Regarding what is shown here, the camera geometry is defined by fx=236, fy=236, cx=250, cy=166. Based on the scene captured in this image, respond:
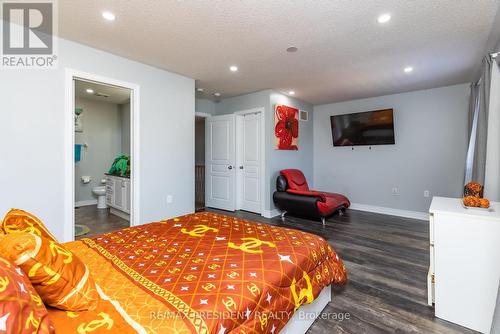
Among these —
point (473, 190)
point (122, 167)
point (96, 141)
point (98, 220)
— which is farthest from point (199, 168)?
point (473, 190)

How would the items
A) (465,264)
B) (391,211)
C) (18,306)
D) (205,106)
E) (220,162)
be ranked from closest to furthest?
(18,306), (465,264), (391,211), (220,162), (205,106)

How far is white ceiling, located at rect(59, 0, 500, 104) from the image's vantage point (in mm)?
2078

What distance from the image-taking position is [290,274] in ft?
4.36

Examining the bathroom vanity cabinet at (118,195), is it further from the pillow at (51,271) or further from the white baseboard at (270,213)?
the pillow at (51,271)

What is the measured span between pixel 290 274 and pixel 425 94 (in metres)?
4.86

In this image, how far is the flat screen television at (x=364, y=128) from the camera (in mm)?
4773

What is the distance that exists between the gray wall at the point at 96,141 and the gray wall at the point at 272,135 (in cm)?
276

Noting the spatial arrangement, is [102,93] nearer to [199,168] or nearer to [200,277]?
[199,168]

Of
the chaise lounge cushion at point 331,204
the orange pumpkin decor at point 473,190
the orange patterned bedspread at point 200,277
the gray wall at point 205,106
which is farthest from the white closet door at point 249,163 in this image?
Answer: the orange pumpkin decor at point 473,190

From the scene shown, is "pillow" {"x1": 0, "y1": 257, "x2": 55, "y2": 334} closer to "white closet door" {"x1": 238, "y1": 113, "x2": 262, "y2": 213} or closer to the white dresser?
Result: the white dresser

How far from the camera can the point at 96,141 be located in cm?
577

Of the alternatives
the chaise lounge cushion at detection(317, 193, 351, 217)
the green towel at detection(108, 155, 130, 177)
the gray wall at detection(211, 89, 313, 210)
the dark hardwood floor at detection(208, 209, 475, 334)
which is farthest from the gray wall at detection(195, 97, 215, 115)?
the chaise lounge cushion at detection(317, 193, 351, 217)

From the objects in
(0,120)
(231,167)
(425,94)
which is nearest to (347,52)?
(425,94)

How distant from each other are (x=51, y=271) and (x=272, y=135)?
4054 mm
